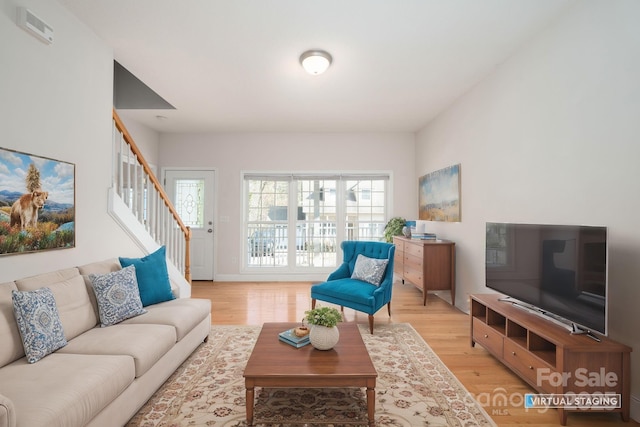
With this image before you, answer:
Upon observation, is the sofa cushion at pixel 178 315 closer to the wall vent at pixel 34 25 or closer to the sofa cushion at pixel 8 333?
the sofa cushion at pixel 8 333

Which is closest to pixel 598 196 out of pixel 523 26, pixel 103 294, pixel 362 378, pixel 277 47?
pixel 523 26

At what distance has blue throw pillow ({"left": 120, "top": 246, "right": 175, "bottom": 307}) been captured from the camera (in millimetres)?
2729

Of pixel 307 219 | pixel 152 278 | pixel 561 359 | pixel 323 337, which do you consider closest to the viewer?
pixel 561 359

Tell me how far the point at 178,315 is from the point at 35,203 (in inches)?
50.6

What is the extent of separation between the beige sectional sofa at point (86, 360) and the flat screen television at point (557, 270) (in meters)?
2.70

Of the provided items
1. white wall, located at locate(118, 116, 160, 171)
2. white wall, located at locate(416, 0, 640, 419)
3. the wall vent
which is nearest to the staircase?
the wall vent

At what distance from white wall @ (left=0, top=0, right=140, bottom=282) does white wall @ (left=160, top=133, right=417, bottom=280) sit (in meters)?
2.57

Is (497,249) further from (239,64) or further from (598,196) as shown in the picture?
(239,64)

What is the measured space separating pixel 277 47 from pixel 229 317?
3021mm

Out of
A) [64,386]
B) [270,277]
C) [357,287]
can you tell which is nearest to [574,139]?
[357,287]

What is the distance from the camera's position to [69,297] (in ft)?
7.02

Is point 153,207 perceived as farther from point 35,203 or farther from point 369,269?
point 369,269

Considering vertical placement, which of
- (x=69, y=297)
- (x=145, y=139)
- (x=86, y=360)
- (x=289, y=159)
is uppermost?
(x=145, y=139)

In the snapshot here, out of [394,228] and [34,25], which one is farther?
[394,228]
